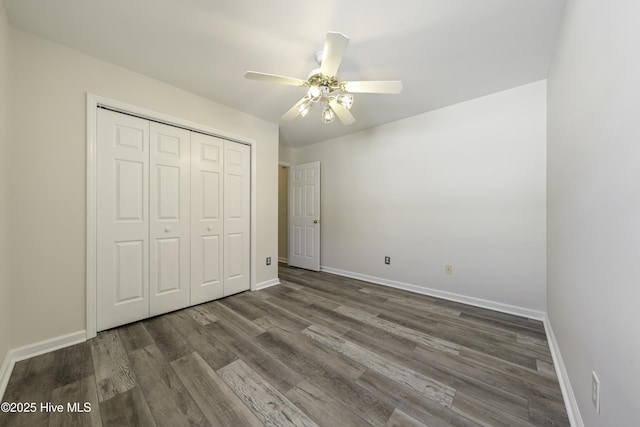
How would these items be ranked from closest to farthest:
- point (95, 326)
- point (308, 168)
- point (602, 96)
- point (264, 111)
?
point (602, 96) → point (95, 326) → point (264, 111) → point (308, 168)

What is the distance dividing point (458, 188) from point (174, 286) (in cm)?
338

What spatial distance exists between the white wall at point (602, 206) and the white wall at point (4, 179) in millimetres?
3051

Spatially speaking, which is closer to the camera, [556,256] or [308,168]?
[556,256]

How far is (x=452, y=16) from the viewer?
1.51 metres

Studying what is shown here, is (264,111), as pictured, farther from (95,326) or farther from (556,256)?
(556,256)

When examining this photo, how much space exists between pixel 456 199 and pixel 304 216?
252cm

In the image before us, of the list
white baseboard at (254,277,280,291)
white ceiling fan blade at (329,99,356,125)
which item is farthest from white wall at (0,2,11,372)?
white ceiling fan blade at (329,99,356,125)

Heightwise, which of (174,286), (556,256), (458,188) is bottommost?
(174,286)

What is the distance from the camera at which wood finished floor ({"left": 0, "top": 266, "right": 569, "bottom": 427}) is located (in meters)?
1.20

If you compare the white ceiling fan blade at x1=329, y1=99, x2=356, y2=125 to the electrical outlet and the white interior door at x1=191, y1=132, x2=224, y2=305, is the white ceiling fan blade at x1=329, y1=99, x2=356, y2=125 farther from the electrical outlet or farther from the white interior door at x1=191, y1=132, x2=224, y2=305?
the electrical outlet

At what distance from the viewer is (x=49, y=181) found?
173 cm

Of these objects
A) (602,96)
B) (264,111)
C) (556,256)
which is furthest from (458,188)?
(264,111)

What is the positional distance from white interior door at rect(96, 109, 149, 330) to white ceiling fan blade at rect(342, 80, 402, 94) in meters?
1.97

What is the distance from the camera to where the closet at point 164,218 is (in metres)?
2.01
